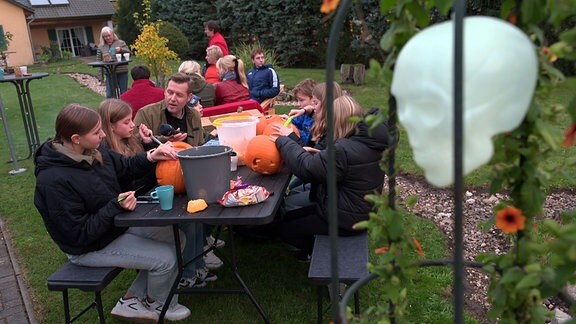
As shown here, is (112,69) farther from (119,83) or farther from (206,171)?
(206,171)

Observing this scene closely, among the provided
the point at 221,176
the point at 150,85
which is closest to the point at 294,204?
the point at 221,176

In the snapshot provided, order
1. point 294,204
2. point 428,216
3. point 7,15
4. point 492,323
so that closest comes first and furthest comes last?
point 492,323 < point 294,204 < point 428,216 < point 7,15

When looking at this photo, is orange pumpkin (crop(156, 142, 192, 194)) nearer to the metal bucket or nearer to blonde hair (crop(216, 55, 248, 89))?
the metal bucket

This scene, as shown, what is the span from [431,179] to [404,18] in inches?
17.0

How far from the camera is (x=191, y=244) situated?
3.34 m

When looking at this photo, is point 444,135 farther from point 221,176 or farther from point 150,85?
point 150,85

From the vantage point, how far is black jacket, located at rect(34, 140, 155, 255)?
2600mm

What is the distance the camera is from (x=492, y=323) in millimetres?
2914

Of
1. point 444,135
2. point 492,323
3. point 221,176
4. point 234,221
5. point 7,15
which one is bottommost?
point 492,323

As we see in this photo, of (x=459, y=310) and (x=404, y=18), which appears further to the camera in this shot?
(x=404, y=18)

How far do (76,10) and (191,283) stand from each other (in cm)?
3320

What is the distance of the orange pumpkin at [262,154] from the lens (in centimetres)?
305

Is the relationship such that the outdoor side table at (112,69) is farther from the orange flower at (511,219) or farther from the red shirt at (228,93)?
the orange flower at (511,219)

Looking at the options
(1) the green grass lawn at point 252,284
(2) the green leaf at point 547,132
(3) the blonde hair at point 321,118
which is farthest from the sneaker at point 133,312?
(2) the green leaf at point 547,132
